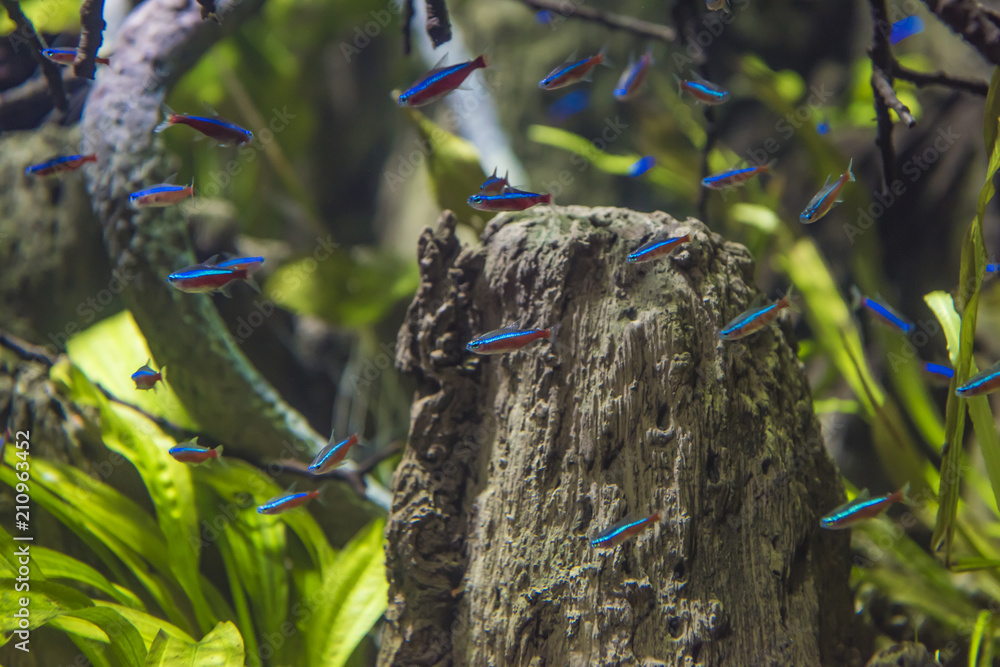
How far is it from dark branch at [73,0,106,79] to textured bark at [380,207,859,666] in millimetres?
1776

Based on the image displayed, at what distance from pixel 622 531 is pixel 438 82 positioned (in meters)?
1.84

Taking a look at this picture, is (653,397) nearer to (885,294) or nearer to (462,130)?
(885,294)

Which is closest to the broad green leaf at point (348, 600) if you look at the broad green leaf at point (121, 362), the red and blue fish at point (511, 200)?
the broad green leaf at point (121, 362)

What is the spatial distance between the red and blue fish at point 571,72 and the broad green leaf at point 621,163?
2.12 metres

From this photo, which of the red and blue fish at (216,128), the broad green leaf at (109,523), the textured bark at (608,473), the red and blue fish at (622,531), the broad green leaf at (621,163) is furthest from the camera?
the broad green leaf at (621,163)

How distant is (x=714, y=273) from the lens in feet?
7.48

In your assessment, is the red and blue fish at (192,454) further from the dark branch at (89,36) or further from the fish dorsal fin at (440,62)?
the fish dorsal fin at (440,62)

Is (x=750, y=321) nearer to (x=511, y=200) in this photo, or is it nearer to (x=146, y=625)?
(x=511, y=200)

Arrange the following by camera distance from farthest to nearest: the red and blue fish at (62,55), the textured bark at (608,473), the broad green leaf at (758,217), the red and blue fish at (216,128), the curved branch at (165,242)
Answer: the broad green leaf at (758,217) → the curved branch at (165,242) → the red and blue fish at (62,55) → the red and blue fish at (216,128) → the textured bark at (608,473)

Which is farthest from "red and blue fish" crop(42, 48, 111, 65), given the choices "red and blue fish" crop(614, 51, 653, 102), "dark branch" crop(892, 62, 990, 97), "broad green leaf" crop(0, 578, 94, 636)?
"dark branch" crop(892, 62, 990, 97)

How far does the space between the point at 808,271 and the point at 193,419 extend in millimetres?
4564

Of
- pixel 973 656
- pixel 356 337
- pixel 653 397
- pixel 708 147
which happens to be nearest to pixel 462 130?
pixel 356 337

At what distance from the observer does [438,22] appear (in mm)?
2359

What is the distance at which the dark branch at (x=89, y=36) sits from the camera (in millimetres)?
2379
